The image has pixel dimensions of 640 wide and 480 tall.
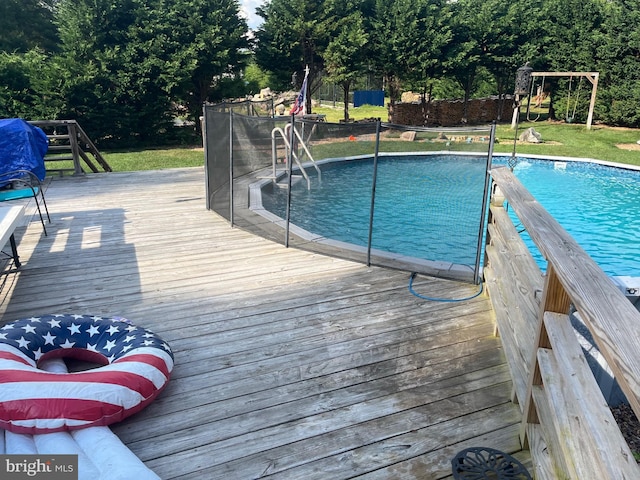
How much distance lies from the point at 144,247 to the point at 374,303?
2.79 metres

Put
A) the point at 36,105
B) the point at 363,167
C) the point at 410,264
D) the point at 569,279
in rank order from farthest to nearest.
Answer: the point at 36,105 → the point at 363,167 → the point at 410,264 → the point at 569,279

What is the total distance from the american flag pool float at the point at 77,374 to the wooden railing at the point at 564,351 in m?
1.89

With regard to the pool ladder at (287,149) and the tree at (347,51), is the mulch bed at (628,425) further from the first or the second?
the tree at (347,51)

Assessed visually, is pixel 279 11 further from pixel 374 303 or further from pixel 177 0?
pixel 374 303

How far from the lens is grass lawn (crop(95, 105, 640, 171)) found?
12.6 metres

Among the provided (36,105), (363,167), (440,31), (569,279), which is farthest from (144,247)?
(440,31)

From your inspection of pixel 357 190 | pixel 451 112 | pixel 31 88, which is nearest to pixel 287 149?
pixel 357 190

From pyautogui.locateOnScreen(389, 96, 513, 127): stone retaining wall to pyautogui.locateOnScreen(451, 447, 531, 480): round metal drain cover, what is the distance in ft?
63.7

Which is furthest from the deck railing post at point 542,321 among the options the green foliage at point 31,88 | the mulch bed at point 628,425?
the green foliage at point 31,88

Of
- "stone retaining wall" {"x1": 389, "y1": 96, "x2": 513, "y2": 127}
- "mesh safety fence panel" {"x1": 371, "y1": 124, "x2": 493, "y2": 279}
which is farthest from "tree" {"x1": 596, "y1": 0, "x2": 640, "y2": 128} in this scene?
"mesh safety fence panel" {"x1": 371, "y1": 124, "x2": 493, "y2": 279}

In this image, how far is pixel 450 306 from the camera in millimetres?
3732

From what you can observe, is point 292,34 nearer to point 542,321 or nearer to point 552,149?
point 552,149

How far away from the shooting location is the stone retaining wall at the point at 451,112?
2095cm

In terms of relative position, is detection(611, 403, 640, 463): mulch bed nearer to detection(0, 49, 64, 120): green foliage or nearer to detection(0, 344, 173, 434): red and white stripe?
detection(0, 344, 173, 434): red and white stripe
